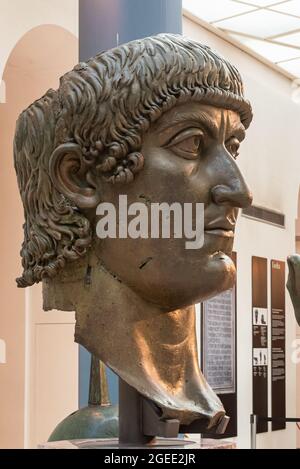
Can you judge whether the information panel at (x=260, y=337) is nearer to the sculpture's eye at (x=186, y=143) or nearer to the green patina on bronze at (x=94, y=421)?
the green patina on bronze at (x=94, y=421)

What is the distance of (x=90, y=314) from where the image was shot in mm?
2674

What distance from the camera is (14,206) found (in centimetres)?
671

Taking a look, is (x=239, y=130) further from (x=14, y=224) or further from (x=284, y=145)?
(x=284, y=145)

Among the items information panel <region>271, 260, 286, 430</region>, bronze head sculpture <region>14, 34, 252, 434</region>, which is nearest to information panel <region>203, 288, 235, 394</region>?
information panel <region>271, 260, 286, 430</region>

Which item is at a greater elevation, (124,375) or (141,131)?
(141,131)

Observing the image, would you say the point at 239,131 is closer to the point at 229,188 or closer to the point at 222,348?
the point at 229,188

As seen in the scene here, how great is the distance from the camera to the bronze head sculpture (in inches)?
Result: 104

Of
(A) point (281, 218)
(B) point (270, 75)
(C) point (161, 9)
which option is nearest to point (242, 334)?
(A) point (281, 218)

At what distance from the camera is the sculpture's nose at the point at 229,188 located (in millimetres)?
2664

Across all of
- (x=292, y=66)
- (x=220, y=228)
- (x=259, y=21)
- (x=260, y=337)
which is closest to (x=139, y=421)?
(x=220, y=228)

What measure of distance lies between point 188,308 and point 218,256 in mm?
211

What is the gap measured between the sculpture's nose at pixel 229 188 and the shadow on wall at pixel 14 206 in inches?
149

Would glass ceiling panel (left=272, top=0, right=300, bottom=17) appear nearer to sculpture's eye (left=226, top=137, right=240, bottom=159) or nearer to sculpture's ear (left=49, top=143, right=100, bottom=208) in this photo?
sculpture's eye (left=226, top=137, right=240, bottom=159)

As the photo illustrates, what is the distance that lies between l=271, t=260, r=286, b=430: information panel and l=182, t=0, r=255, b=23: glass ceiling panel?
104 inches
